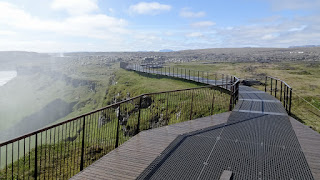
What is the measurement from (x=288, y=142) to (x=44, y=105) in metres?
56.9

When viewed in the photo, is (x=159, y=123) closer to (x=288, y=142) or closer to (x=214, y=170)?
(x=288, y=142)

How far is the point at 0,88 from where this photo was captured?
9406 cm

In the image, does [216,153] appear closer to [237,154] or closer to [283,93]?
[237,154]

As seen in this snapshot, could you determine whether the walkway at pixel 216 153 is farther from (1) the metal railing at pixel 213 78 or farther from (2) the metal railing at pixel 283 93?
(2) the metal railing at pixel 283 93

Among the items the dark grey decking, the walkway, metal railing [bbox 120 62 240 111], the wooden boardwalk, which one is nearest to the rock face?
metal railing [bbox 120 62 240 111]

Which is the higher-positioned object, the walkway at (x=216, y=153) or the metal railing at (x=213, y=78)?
the metal railing at (x=213, y=78)

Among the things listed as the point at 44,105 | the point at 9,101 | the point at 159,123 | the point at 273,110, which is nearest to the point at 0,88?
the point at 9,101

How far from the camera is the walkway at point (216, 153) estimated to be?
17.3 feet

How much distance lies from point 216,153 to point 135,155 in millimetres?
2198

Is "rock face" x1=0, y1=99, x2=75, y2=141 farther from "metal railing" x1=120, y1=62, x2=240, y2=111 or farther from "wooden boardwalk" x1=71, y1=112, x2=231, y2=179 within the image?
"wooden boardwalk" x1=71, y1=112, x2=231, y2=179

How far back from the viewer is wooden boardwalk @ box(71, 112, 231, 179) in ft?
17.6

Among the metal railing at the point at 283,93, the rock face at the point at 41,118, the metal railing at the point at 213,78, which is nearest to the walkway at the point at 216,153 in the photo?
the metal railing at the point at 213,78

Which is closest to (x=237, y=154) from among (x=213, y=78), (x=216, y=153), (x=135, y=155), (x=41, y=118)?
(x=216, y=153)

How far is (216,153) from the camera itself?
634 centimetres
